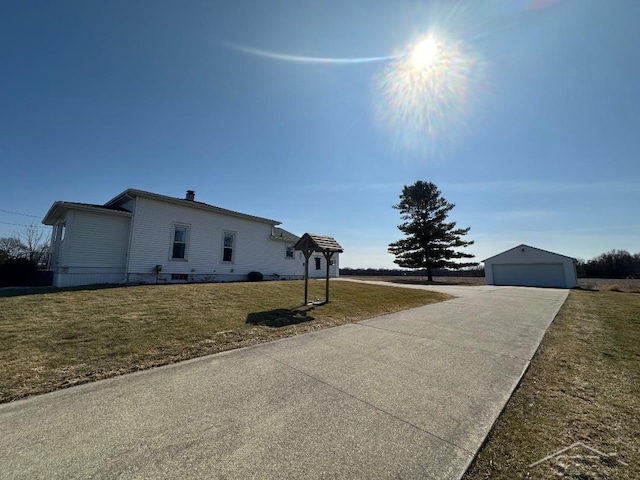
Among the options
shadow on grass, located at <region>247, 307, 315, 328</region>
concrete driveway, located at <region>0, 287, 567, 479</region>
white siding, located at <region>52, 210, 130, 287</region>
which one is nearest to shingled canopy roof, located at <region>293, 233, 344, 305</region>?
shadow on grass, located at <region>247, 307, 315, 328</region>

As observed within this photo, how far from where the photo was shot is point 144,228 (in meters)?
12.1

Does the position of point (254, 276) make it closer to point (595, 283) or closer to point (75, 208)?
point (75, 208)

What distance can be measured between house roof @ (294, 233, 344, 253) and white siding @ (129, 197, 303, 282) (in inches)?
260

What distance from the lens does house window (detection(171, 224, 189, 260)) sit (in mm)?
13258

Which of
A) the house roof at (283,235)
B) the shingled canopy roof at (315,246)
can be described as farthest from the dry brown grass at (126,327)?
the house roof at (283,235)

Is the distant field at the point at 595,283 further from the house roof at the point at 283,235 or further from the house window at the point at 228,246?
the house window at the point at 228,246

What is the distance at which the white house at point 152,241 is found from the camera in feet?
35.3

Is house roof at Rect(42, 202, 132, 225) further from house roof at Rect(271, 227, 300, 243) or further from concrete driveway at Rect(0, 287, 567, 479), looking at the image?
concrete driveway at Rect(0, 287, 567, 479)

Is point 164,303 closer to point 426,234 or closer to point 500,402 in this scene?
point 500,402

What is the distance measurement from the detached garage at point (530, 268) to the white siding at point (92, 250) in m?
33.6

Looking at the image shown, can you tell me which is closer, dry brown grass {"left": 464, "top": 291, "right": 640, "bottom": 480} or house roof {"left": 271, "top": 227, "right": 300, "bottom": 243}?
dry brown grass {"left": 464, "top": 291, "right": 640, "bottom": 480}

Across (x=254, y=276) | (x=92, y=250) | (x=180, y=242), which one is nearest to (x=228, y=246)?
(x=254, y=276)

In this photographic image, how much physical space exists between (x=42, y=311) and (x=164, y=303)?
2426 millimetres

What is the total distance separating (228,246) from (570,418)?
15.2m
